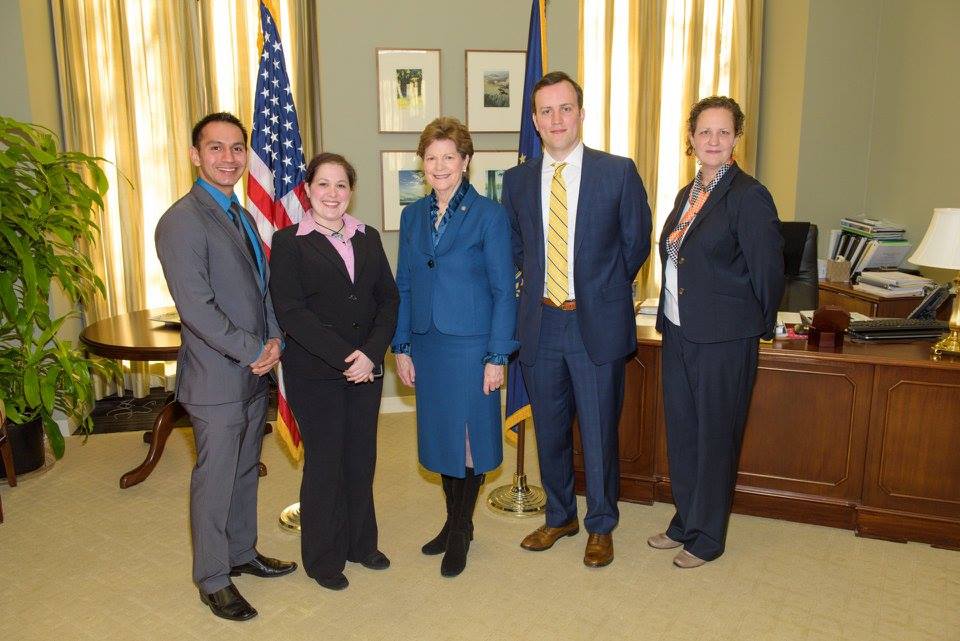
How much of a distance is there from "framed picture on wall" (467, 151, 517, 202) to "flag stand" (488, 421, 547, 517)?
1.78m

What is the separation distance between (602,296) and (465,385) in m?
0.60

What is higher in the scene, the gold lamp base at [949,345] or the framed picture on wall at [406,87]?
the framed picture on wall at [406,87]

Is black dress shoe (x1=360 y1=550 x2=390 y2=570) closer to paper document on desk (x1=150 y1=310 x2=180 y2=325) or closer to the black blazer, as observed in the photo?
the black blazer

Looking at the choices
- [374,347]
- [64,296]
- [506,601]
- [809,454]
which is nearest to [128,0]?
[64,296]

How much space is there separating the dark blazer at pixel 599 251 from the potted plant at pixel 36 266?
7.61 ft

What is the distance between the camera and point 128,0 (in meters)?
4.71

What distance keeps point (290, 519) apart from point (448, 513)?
0.79 metres

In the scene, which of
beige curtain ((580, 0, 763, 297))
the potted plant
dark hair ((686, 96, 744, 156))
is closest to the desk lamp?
dark hair ((686, 96, 744, 156))

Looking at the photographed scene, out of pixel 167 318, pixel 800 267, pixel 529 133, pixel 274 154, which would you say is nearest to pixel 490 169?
pixel 529 133

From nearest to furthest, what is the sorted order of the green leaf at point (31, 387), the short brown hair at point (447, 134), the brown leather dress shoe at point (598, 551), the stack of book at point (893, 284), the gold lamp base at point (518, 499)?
the short brown hair at point (447, 134)
the brown leather dress shoe at point (598, 551)
the gold lamp base at point (518, 499)
the green leaf at point (31, 387)
the stack of book at point (893, 284)

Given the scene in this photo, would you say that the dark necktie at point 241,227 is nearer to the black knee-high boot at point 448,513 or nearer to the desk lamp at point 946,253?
the black knee-high boot at point 448,513

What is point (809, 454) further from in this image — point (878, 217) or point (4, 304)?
point (4, 304)

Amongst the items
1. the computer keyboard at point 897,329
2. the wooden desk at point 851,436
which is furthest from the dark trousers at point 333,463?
the computer keyboard at point 897,329

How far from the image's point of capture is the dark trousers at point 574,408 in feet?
9.50
